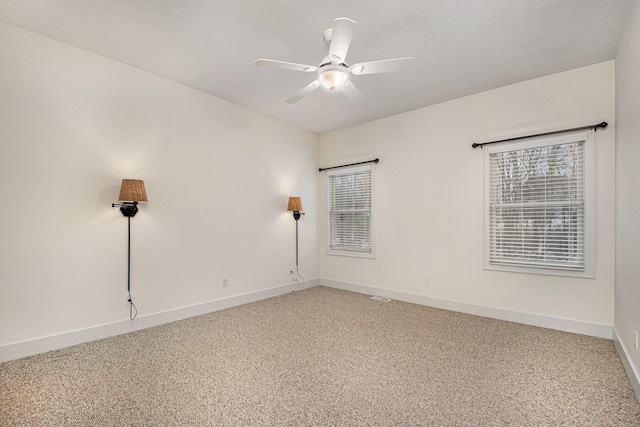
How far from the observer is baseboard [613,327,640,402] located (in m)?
2.03

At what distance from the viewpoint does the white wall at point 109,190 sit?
8.50 ft

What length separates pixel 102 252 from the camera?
3021 millimetres

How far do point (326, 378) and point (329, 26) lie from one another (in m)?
2.83

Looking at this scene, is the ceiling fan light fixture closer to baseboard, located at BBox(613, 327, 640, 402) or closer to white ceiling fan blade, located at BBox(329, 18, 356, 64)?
white ceiling fan blade, located at BBox(329, 18, 356, 64)

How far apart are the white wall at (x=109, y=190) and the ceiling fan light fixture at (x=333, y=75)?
2173mm

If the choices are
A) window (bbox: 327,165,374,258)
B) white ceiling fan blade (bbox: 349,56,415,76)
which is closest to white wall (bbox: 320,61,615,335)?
window (bbox: 327,165,374,258)

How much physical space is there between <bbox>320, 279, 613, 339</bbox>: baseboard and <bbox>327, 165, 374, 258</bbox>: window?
0.60 metres

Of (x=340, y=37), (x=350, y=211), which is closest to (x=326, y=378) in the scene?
(x=340, y=37)

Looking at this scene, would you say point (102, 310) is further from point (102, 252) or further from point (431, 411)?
point (431, 411)

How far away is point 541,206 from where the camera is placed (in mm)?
3355

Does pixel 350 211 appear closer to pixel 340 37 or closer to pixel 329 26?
pixel 329 26

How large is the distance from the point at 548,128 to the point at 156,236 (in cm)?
461

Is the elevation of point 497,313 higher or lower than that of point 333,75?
lower

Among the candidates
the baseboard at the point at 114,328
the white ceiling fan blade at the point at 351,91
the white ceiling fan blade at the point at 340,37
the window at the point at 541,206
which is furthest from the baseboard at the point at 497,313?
the white ceiling fan blade at the point at 340,37
